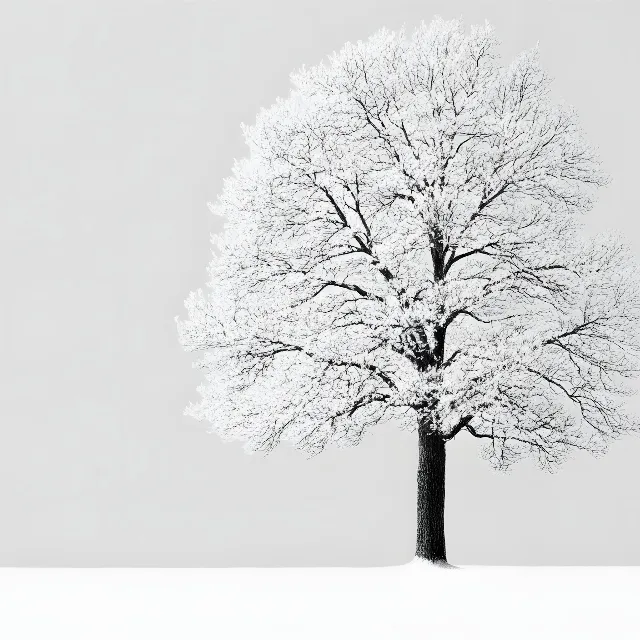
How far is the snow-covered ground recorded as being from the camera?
9.02m

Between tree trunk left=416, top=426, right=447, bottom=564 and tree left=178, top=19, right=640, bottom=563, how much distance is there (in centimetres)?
2

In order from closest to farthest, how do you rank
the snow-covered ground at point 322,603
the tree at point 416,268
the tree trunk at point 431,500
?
the snow-covered ground at point 322,603 < the tree at point 416,268 < the tree trunk at point 431,500

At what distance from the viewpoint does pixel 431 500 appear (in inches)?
491

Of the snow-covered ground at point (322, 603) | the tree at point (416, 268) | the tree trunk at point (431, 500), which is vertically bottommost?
the snow-covered ground at point (322, 603)

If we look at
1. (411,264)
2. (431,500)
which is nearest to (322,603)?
(431,500)

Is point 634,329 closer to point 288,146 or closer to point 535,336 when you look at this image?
point 535,336

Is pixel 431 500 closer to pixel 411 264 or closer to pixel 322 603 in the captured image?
pixel 322 603

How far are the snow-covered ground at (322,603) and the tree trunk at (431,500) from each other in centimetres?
28

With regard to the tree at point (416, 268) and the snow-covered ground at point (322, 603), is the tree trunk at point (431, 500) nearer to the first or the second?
the tree at point (416, 268)

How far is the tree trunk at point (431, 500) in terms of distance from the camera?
12430 mm

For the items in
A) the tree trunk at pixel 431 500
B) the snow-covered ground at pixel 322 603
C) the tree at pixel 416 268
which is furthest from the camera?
the tree trunk at pixel 431 500

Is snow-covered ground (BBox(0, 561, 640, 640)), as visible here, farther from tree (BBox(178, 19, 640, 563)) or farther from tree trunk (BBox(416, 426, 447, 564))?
tree (BBox(178, 19, 640, 563))

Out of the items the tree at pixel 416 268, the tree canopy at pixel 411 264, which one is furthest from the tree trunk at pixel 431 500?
the tree canopy at pixel 411 264

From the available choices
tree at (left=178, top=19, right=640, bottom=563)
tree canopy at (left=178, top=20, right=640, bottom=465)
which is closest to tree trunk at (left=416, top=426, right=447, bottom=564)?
tree at (left=178, top=19, right=640, bottom=563)
